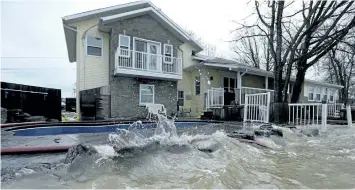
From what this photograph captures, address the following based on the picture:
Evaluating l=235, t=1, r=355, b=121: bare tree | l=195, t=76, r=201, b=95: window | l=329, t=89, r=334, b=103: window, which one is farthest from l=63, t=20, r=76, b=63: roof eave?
l=329, t=89, r=334, b=103: window

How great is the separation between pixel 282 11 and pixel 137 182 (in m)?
10.6

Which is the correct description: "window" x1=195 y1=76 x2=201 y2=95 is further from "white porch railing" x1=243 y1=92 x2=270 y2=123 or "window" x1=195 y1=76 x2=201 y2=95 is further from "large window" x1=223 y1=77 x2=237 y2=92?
"white porch railing" x1=243 y1=92 x2=270 y2=123

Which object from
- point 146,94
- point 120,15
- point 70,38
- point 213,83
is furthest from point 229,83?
point 70,38

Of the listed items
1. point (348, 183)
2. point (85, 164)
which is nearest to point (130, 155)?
point (85, 164)

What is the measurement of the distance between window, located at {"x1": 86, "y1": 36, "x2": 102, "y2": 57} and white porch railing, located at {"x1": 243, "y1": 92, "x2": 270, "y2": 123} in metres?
8.27

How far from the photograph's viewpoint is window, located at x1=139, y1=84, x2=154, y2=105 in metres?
14.5

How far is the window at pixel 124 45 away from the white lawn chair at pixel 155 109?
2.96 m

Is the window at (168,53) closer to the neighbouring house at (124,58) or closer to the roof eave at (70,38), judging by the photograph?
the neighbouring house at (124,58)

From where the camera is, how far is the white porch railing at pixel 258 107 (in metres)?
9.04

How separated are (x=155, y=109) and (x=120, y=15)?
523cm

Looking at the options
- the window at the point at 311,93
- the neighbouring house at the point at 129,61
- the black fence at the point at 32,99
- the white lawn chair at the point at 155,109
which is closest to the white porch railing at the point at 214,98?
the neighbouring house at the point at 129,61

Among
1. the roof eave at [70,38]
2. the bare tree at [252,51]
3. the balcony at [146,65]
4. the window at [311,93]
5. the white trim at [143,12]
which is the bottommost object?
the window at [311,93]

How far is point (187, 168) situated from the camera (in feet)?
11.8

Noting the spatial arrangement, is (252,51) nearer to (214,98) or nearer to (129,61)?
(214,98)
